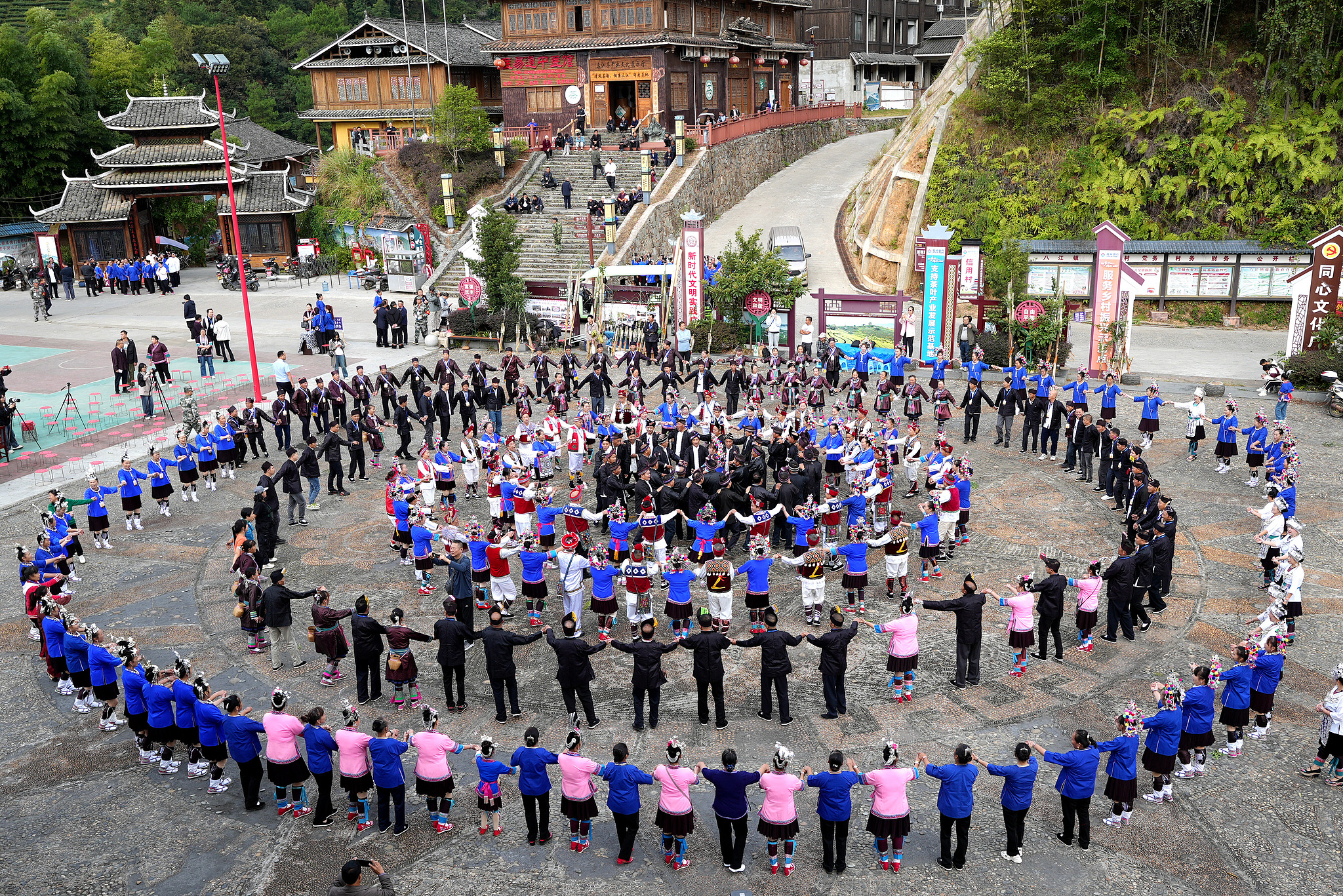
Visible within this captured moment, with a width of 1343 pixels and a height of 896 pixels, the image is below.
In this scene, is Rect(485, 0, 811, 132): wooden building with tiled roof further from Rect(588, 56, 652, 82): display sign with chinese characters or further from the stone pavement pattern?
the stone pavement pattern

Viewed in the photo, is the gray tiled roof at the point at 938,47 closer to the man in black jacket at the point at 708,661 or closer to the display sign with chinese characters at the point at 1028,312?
the display sign with chinese characters at the point at 1028,312

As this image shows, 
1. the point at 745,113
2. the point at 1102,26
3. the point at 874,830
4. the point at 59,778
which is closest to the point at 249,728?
the point at 59,778

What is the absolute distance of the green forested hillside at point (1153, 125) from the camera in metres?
36.1

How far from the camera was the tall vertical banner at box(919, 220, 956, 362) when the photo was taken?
3100cm

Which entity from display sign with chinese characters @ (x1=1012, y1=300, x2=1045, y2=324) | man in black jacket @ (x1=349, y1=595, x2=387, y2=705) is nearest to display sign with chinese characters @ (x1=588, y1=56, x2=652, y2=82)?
display sign with chinese characters @ (x1=1012, y1=300, x2=1045, y2=324)

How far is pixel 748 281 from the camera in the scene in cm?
3322

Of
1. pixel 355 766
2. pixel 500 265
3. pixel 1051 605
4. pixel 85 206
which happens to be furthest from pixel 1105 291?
pixel 85 206

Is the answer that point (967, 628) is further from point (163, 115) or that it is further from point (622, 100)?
point (163, 115)

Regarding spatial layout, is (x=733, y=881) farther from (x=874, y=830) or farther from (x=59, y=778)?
(x=59, y=778)

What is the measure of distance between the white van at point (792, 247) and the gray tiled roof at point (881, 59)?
33983mm

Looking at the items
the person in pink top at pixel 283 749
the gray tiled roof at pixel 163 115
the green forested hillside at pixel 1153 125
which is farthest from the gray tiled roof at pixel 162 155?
the person in pink top at pixel 283 749

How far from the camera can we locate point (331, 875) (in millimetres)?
10750

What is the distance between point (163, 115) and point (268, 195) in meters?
5.66

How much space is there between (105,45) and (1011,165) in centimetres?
5633
